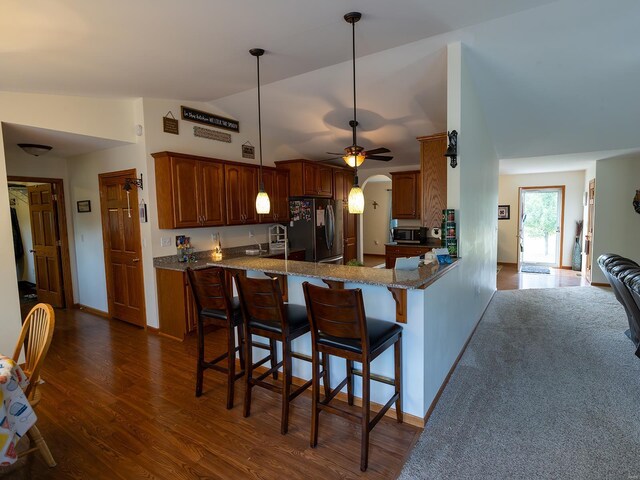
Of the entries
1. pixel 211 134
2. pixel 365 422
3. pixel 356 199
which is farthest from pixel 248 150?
pixel 365 422

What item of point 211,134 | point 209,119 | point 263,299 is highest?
point 209,119

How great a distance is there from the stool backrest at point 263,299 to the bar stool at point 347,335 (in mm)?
223

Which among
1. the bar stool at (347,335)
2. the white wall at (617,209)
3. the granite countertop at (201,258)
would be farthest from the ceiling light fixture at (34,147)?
the white wall at (617,209)

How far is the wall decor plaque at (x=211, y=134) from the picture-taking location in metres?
4.40

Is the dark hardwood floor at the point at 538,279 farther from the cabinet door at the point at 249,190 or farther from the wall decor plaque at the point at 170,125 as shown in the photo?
the wall decor plaque at the point at 170,125

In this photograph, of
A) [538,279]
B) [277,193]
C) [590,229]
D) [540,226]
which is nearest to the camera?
[277,193]

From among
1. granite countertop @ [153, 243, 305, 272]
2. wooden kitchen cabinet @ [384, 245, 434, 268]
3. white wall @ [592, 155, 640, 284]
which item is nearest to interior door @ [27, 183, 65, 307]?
granite countertop @ [153, 243, 305, 272]

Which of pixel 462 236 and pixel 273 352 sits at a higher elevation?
pixel 462 236

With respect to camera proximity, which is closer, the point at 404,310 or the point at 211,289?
the point at 404,310

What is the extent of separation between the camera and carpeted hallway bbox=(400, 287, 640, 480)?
1.92 m

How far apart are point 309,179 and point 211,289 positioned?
343 centimetres

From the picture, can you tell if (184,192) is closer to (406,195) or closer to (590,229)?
(406,195)

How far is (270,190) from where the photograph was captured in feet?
17.1

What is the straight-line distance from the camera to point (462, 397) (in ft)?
8.56
